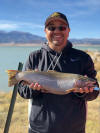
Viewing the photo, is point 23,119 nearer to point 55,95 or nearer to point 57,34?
point 55,95

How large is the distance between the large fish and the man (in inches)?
3.0

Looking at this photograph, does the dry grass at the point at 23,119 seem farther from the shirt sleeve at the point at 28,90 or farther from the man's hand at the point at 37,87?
the man's hand at the point at 37,87

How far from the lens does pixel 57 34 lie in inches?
131

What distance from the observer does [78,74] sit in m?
3.14

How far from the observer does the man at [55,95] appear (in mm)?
3143

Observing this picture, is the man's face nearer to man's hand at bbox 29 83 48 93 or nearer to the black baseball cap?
the black baseball cap

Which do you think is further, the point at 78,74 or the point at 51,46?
the point at 51,46

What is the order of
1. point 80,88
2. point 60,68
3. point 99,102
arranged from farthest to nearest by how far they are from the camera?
A: point 99,102
point 60,68
point 80,88

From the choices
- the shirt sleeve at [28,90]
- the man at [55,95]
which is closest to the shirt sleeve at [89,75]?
the man at [55,95]

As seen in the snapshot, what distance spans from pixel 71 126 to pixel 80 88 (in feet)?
1.83

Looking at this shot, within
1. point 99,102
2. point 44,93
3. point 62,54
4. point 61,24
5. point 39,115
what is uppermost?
point 61,24

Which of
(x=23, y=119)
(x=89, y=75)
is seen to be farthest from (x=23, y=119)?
(x=89, y=75)

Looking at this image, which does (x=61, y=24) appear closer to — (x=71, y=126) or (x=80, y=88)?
(x=80, y=88)

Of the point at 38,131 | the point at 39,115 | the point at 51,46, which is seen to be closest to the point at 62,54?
the point at 51,46
